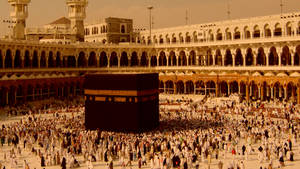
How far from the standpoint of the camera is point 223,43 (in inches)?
1891

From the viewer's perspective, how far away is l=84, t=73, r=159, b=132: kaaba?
90.0 ft

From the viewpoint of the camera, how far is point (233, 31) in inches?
2003

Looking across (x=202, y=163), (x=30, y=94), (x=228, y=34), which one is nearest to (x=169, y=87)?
(x=228, y=34)

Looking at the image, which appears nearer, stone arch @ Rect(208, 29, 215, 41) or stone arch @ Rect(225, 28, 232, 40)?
stone arch @ Rect(225, 28, 232, 40)

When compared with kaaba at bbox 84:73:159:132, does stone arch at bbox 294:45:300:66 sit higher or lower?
higher

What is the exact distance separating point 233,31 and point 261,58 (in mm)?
5862

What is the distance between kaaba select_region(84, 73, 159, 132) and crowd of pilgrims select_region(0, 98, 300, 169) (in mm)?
1058

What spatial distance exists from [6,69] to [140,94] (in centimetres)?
2278

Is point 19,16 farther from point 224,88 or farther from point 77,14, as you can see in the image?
point 224,88

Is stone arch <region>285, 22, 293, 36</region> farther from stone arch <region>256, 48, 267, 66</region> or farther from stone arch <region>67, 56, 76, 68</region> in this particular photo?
stone arch <region>67, 56, 76, 68</region>

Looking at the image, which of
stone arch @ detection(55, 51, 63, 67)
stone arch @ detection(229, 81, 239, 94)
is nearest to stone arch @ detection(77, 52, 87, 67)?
stone arch @ detection(55, 51, 63, 67)

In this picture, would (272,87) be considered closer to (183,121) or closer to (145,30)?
(183,121)

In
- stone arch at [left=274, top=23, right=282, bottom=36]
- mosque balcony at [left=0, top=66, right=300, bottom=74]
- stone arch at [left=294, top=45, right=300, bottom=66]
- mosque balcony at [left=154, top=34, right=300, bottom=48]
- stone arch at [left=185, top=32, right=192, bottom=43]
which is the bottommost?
Answer: mosque balcony at [left=0, top=66, right=300, bottom=74]

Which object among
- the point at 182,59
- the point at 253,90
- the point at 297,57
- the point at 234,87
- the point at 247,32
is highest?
the point at 247,32
